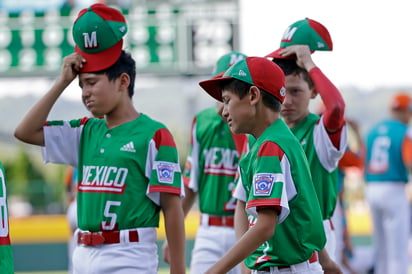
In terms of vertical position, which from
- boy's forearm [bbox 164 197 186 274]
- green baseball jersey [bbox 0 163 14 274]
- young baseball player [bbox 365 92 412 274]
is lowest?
young baseball player [bbox 365 92 412 274]

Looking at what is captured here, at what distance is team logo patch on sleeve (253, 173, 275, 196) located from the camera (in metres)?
3.75

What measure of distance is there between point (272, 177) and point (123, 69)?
1.27 metres

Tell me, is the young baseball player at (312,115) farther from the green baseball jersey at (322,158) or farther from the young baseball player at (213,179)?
the young baseball player at (213,179)

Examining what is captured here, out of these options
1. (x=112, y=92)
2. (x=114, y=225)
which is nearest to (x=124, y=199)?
(x=114, y=225)

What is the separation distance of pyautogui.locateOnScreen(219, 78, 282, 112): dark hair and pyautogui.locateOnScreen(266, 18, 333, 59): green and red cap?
976 mm

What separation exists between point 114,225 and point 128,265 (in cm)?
21

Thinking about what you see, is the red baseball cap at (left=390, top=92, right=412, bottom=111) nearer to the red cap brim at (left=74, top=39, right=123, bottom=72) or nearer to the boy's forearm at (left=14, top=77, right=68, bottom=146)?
the red cap brim at (left=74, top=39, right=123, bottom=72)

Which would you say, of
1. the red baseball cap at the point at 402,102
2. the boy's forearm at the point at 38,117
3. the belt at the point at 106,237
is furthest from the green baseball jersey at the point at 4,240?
the red baseball cap at the point at 402,102

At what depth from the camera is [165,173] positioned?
4496mm

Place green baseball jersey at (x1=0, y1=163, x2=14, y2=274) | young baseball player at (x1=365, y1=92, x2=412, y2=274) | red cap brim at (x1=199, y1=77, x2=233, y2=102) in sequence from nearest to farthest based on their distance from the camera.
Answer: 1. green baseball jersey at (x1=0, y1=163, x2=14, y2=274)
2. red cap brim at (x1=199, y1=77, x2=233, y2=102)
3. young baseball player at (x1=365, y1=92, x2=412, y2=274)

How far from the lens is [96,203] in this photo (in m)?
4.46

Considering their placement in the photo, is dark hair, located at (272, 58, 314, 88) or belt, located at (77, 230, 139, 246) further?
dark hair, located at (272, 58, 314, 88)

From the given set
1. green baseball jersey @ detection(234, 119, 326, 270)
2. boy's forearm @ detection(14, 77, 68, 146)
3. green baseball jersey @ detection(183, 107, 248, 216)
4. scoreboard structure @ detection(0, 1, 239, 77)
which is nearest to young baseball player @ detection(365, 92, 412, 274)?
green baseball jersey @ detection(183, 107, 248, 216)

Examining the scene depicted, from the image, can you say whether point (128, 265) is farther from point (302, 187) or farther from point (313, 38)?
point (313, 38)
